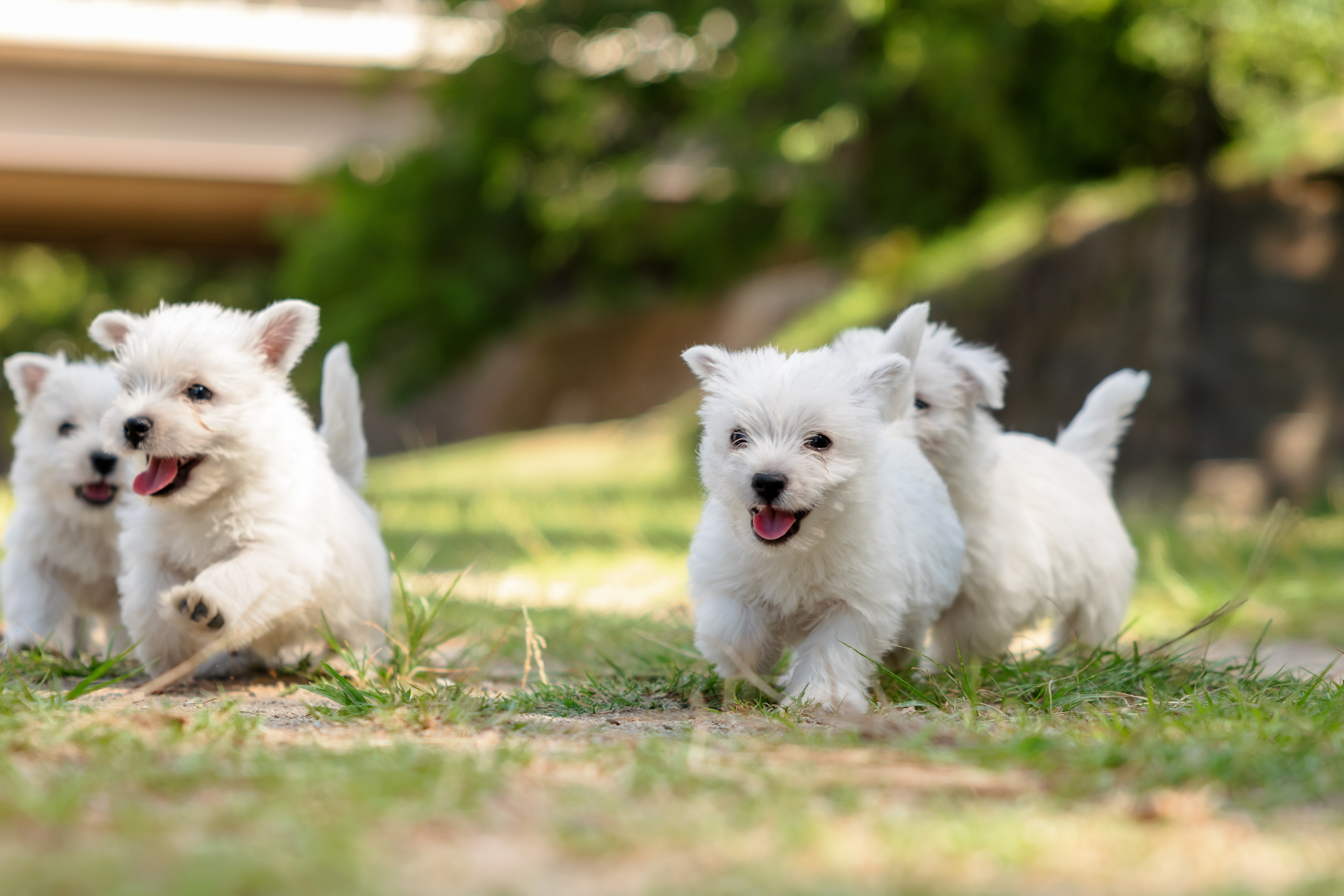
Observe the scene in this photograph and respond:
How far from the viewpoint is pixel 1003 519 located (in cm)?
452

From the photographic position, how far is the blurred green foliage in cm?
1383

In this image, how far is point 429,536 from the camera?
853 cm

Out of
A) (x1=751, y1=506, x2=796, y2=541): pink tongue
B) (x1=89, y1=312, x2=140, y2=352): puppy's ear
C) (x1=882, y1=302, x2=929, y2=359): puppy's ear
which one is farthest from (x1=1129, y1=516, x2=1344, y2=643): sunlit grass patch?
(x1=89, y1=312, x2=140, y2=352): puppy's ear

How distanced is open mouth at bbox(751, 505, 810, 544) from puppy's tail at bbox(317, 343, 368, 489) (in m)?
1.86

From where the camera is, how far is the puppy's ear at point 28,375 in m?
4.73

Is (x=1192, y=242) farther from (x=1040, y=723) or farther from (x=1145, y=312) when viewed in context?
(x=1040, y=723)

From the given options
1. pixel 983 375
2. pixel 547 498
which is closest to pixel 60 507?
pixel 983 375

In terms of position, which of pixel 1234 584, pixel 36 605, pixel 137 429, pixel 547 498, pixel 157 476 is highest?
pixel 137 429

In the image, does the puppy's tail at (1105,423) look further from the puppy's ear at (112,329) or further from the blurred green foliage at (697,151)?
the blurred green foliage at (697,151)

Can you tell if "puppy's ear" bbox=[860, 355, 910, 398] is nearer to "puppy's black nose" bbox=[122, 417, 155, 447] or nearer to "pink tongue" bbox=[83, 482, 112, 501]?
"puppy's black nose" bbox=[122, 417, 155, 447]

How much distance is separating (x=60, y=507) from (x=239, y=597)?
1.27m

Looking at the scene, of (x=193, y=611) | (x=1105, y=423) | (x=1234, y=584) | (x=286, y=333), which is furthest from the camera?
(x=1234, y=584)

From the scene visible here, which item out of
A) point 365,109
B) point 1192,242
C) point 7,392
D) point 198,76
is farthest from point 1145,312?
point 7,392

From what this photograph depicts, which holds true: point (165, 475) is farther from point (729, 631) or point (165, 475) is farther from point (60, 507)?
point (729, 631)
